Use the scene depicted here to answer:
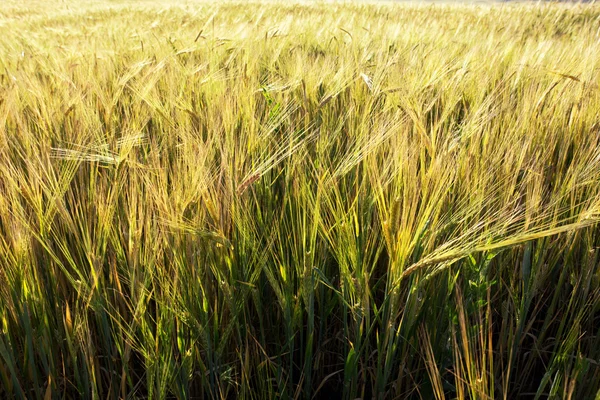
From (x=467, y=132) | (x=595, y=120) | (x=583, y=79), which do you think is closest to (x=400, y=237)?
(x=467, y=132)

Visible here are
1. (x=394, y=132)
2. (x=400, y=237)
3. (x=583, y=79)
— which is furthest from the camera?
(x=583, y=79)

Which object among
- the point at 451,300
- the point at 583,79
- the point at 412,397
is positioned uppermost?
the point at 583,79

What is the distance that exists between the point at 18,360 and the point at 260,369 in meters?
0.35

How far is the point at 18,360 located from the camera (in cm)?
69

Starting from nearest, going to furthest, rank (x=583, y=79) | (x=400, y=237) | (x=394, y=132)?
(x=400, y=237) → (x=394, y=132) → (x=583, y=79)

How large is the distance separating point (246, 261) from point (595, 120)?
85cm

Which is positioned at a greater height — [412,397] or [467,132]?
[467,132]

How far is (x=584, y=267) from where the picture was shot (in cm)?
76

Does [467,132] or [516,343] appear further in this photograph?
[467,132]

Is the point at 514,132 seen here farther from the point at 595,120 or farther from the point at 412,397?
the point at 412,397

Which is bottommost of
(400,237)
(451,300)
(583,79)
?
(451,300)

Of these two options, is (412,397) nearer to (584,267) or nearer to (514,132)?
(584,267)

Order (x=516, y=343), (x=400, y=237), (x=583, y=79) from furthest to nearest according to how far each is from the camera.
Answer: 1. (x=583, y=79)
2. (x=516, y=343)
3. (x=400, y=237)

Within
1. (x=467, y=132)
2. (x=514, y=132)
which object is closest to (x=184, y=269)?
(x=467, y=132)
